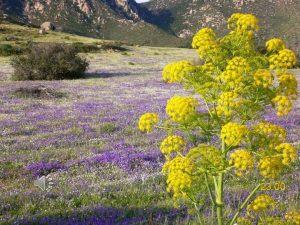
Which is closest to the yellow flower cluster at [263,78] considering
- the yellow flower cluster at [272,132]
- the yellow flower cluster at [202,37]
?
the yellow flower cluster at [272,132]

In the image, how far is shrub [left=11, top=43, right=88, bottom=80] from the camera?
38500 mm

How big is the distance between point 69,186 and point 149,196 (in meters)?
1.90

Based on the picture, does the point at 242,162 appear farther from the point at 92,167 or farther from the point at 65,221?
the point at 92,167

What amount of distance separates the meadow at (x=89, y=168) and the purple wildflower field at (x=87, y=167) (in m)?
0.02

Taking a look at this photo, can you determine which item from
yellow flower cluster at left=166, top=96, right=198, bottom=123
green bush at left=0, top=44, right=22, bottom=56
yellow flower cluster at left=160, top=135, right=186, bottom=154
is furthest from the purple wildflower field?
green bush at left=0, top=44, right=22, bottom=56

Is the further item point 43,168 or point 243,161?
point 43,168

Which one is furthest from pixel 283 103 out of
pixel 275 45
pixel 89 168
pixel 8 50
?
pixel 8 50

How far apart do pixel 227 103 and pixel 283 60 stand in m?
0.76

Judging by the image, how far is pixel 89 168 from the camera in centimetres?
1143

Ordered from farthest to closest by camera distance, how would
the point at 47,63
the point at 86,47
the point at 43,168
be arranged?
the point at 86,47 < the point at 47,63 < the point at 43,168

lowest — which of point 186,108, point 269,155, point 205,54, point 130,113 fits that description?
point 130,113

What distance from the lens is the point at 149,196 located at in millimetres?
8898

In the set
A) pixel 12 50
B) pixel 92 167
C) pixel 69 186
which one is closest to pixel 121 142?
pixel 92 167

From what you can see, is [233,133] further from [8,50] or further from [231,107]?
[8,50]
